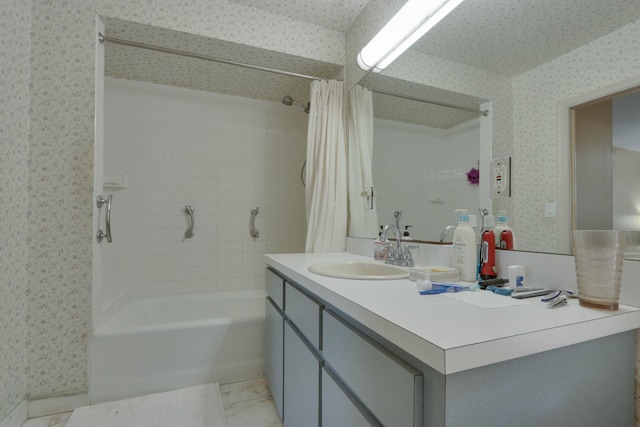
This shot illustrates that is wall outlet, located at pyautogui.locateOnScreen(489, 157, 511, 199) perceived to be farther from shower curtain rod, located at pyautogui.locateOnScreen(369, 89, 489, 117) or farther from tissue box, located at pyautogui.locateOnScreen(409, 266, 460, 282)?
tissue box, located at pyautogui.locateOnScreen(409, 266, 460, 282)

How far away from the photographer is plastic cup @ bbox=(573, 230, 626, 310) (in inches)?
26.7

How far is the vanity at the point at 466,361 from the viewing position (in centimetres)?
51

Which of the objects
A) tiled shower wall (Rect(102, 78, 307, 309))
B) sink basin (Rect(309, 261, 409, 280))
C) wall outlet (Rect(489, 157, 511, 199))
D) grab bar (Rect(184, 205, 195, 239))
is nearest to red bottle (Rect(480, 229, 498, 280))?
wall outlet (Rect(489, 157, 511, 199))

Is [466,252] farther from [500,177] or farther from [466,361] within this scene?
[466,361]

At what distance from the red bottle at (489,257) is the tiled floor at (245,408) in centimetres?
120

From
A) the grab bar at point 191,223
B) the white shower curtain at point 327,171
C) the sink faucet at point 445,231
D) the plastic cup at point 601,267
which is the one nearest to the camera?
the plastic cup at point 601,267

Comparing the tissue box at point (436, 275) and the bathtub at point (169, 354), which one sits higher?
the tissue box at point (436, 275)

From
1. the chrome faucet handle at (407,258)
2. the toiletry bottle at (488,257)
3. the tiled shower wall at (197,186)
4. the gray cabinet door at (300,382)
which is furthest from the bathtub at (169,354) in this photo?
the toiletry bottle at (488,257)

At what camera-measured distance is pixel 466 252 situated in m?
1.06

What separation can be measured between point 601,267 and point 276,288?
119cm

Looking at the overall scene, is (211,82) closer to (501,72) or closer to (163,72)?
(163,72)

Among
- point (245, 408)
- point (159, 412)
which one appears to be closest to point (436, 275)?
point (245, 408)

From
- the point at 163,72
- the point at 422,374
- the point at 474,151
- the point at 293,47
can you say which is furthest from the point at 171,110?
the point at 422,374

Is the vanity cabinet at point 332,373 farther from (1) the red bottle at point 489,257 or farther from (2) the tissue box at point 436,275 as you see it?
(1) the red bottle at point 489,257
